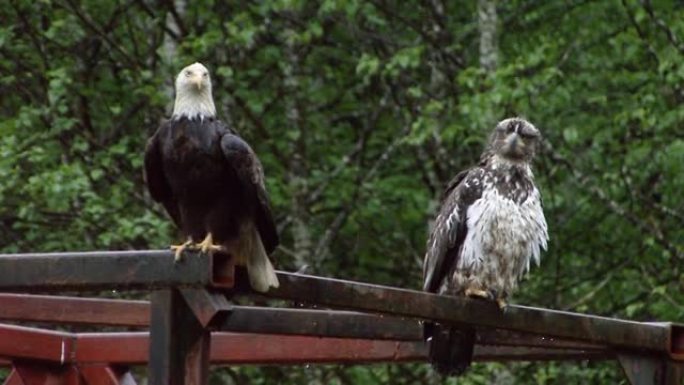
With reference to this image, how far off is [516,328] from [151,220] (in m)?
5.75

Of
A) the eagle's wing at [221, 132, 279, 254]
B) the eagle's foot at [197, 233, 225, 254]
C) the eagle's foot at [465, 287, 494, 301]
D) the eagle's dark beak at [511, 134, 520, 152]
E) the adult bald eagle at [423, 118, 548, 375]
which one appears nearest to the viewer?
the eagle's foot at [197, 233, 225, 254]

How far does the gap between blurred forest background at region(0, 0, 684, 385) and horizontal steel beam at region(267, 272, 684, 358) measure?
17.1ft

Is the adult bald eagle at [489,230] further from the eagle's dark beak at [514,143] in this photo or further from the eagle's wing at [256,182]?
the eagle's wing at [256,182]

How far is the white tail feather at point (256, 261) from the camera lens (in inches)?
251

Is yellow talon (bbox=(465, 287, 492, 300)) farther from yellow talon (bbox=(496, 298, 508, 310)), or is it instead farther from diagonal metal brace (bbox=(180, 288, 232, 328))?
diagonal metal brace (bbox=(180, 288, 232, 328))

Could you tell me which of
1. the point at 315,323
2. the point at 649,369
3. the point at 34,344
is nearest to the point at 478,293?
the point at 649,369

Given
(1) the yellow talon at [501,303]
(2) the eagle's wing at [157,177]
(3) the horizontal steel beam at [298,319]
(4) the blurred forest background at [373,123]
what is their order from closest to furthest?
(3) the horizontal steel beam at [298,319], (1) the yellow talon at [501,303], (2) the eagle's wing at [157,177], (4) the blurred forest background at [373,123]

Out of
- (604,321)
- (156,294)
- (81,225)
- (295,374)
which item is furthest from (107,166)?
(156,294)

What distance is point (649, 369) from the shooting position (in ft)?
26.1

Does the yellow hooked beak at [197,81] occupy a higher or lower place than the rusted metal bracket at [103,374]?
higher

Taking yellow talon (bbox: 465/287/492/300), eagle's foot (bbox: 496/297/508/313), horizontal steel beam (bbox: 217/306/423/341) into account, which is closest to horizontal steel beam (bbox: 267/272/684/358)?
eagle's foot (bbox: 496/297/508/313)

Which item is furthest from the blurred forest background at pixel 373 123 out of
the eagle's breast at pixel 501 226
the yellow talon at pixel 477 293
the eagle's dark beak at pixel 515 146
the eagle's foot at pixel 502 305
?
the eagle's foot at pixel 502 305

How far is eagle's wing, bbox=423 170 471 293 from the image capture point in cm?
898

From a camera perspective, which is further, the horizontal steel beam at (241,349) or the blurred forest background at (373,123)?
the blurred forest background at (373,123)
